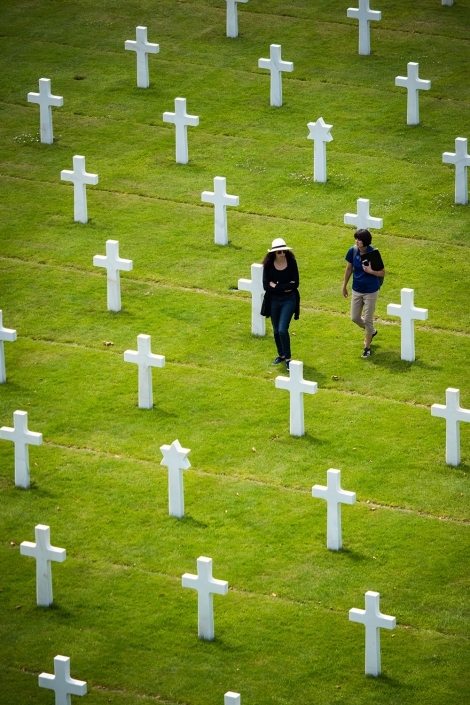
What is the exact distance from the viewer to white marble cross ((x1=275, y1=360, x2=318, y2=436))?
1711 cm

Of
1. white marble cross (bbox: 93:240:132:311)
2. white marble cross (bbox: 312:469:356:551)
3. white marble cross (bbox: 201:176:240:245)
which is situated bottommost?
white marble cross (bbox: 312:469:356:551)

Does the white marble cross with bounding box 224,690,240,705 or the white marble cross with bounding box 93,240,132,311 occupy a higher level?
the white marble cross with bounding box 93,240,132,311

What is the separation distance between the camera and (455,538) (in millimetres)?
15633

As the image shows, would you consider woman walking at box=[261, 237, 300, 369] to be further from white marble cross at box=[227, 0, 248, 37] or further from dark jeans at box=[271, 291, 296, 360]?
white marble cross at box=[227, 0, 248, 37]

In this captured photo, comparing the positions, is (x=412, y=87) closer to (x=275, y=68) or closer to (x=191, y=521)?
(x=275, y=68)

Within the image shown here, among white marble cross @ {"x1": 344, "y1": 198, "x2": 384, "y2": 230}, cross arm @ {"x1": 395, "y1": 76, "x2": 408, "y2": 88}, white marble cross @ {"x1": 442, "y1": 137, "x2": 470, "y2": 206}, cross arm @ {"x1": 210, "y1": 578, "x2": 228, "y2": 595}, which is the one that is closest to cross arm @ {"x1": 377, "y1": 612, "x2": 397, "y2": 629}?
cross arm @ {"x1": 210, "y1": 578, "x2": 228, "y2": 595}

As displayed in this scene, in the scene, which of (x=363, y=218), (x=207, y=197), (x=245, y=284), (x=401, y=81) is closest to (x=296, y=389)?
(x=245, y=284)

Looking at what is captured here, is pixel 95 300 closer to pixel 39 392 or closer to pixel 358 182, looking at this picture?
pixel 39 392

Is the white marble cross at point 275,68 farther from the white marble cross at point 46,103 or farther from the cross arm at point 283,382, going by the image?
the cross arm at point 283,382

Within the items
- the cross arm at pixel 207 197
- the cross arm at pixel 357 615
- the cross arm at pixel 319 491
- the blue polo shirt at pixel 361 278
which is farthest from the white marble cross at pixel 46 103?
the cross arm at pixel 357 615

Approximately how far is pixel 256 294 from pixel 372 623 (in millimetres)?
6901

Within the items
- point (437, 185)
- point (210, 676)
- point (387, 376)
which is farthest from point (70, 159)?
point (210, 676)

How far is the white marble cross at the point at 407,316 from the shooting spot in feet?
61.5

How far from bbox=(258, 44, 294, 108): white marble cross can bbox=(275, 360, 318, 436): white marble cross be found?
33.8ft
